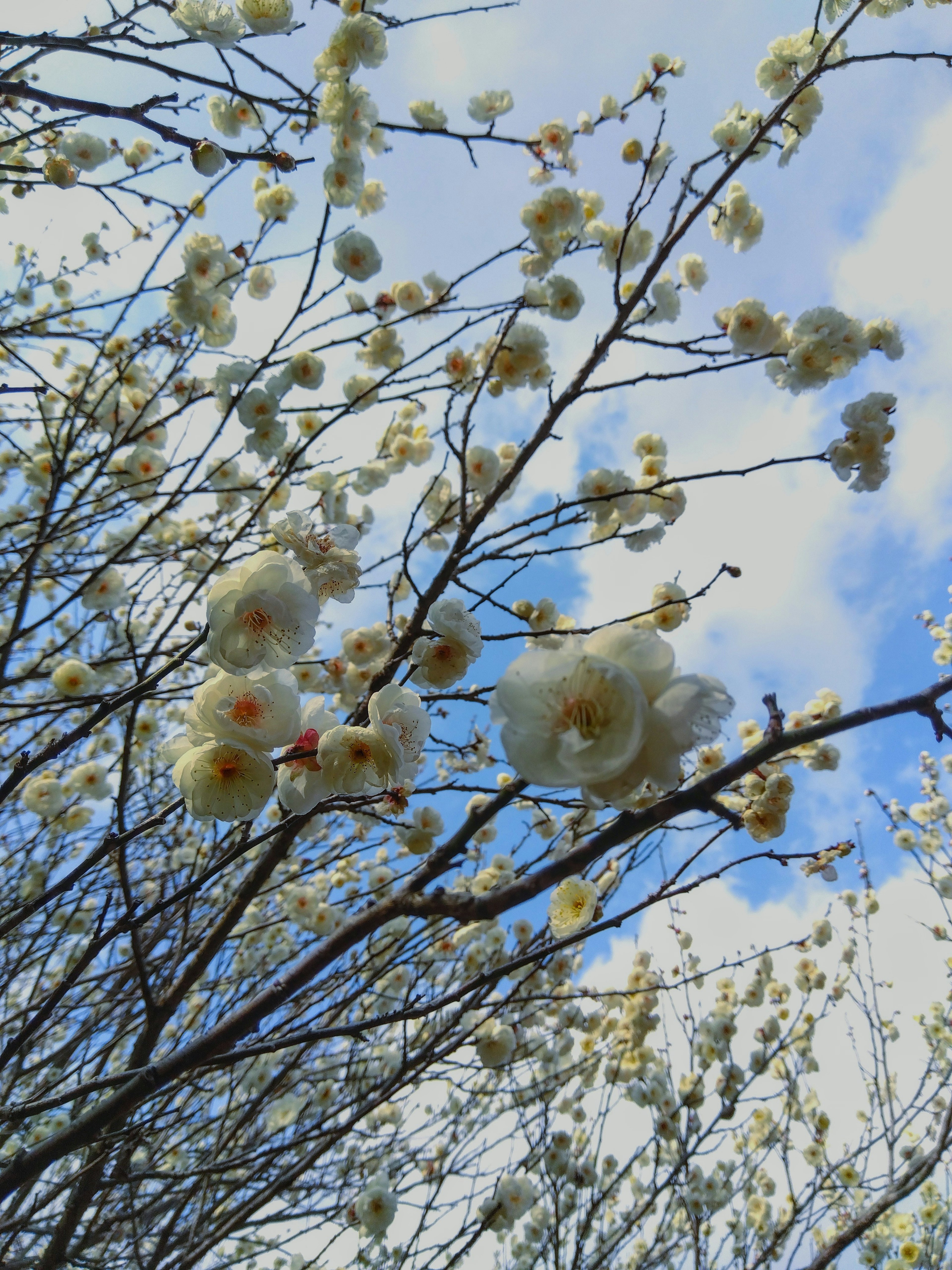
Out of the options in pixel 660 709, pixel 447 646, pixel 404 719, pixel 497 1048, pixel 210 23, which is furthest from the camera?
pixel 497 1048

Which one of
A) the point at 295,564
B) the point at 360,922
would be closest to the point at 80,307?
the point at 295,564

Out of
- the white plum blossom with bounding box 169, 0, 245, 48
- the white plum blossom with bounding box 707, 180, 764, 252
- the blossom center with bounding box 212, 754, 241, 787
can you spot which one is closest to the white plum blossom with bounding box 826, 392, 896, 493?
the white plum blossom with bounding box 707, 180, 764, 252

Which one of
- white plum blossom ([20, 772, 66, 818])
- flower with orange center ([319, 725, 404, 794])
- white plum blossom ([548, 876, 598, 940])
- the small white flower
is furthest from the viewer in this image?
white plum blossom ([20, 772, 66, 818])

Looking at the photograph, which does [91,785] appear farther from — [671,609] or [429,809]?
[671,609]

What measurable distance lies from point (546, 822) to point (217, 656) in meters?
2.55

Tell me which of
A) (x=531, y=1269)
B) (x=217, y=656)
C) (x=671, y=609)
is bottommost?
(x=531, y=1269)

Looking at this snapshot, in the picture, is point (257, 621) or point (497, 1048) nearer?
point (257, 621)

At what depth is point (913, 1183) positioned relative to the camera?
144 inches

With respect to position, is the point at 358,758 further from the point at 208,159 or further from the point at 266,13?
the point at 266,13

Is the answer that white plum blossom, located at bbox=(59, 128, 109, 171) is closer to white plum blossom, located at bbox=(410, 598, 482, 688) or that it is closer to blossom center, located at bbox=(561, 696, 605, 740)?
white plum blossom, located at bbox=(410, 598, 482, 688)

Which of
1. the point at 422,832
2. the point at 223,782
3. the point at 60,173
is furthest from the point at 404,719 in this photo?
the point at 60,173

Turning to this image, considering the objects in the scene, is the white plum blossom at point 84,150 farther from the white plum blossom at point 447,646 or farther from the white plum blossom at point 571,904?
the white plum blossom at point 571,904

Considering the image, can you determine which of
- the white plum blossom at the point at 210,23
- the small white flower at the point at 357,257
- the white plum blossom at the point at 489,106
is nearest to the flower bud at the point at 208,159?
the white plum blossom at the point at 210,23

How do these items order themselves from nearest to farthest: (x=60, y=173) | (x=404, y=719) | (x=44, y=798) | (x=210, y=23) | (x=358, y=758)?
1. (x=358, y=758)
2. (x=404, y=719)
3. (x=210, y=23)
4. (x=60, y=173)
5. (x=44, y=798)
